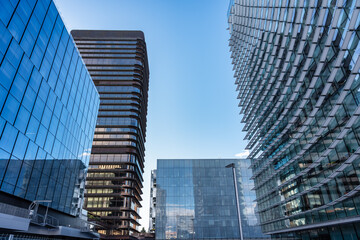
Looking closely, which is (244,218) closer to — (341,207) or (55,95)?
(341,207)

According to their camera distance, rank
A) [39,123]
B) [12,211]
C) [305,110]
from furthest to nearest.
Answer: [305,110] → [39,123] → [12,211]

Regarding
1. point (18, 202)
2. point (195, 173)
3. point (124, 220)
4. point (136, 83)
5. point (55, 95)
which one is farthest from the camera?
point (136, 83)

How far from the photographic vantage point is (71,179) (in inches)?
1513

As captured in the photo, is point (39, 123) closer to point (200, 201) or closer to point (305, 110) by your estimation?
point (305, 110)

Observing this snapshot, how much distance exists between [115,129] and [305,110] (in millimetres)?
71613

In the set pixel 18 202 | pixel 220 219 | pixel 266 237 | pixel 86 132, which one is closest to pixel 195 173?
pixel 220 219

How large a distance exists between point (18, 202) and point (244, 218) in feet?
168

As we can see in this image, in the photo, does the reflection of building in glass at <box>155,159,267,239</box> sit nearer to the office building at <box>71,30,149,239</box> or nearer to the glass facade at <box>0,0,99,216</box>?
the office building at <box>71,30,149,239</box>

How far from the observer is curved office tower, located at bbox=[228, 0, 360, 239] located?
76.8 feet

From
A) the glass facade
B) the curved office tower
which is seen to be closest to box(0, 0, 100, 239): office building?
the glass facade

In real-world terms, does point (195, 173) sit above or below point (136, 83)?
below

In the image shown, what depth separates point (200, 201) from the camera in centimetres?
6088

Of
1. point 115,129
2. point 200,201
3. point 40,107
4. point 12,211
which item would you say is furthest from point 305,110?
point 115,129

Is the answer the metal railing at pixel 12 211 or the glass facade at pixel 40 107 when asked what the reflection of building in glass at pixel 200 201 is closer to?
the glass facade at pixel 40 107
